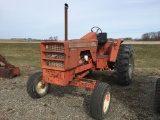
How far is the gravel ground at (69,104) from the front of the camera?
220 inches

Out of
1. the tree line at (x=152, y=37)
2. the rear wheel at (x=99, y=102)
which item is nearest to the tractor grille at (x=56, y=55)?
the rear wheel at (x=99, y=102)

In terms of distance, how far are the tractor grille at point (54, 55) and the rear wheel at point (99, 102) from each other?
1.06 metres

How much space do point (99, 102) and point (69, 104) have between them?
122cm

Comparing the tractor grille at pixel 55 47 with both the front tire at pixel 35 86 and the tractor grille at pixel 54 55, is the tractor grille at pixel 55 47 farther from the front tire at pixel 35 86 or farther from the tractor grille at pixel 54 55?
the front tire at pixel 35 86

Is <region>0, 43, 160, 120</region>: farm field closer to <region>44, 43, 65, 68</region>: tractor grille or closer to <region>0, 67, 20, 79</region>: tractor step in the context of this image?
<region>0, 67, 20, 79</region>: tractor step

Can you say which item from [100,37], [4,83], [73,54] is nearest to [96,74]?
[100,37]

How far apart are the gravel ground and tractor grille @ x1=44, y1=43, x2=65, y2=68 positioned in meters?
1.10

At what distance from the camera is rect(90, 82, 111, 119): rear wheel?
209 inches

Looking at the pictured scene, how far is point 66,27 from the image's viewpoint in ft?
19.4

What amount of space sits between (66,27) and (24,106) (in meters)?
2.27

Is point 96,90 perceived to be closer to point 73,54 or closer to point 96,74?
point 73,54

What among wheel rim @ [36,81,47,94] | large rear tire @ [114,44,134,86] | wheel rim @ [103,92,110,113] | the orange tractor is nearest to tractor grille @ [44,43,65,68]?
the orange tractor

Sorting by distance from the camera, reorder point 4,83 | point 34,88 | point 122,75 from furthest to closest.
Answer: point 4,83 → point 122,75 → point 34,88

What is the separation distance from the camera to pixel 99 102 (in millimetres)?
5320
